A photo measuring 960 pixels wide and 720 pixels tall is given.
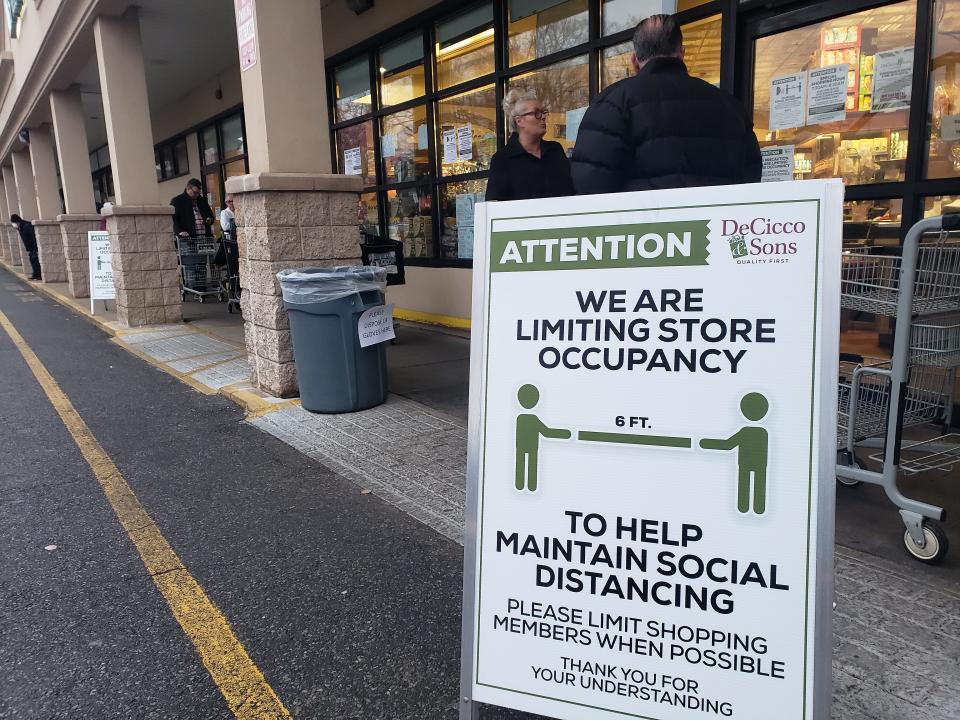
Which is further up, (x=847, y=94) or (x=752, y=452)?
(x=847, y=94)

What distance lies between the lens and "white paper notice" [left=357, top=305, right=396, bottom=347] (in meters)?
5.43

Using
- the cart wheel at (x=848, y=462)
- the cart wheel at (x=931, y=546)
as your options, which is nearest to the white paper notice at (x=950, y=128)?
the cart wheel at (x=848, y=462)

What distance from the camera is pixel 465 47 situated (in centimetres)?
865

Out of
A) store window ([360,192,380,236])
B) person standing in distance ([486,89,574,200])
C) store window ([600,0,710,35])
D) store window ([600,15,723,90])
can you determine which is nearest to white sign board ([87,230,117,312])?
store window ([360,192,380,236])

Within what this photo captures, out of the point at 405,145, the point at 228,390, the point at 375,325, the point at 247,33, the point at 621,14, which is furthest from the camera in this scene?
the point at 405,145

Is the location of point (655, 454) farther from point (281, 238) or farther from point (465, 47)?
point (465, 47)

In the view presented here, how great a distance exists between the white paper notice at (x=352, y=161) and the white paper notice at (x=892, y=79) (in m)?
7.96

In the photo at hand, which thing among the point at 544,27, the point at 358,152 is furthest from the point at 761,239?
the point at 358,152

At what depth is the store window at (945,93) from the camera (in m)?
4.32

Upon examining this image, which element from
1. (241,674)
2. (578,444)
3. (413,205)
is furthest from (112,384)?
(578,444)

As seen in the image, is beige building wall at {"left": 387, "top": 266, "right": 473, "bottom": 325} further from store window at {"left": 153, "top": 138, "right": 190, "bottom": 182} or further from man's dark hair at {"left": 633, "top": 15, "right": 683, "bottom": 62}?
store window at {"left": 153, "top": 138, "right": 190, "bottom": 182}

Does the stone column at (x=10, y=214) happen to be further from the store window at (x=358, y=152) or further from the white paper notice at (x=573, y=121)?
the white paper notice at (x=573, y=121)

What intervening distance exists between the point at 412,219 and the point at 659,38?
7.25m

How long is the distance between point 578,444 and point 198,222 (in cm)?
1359
